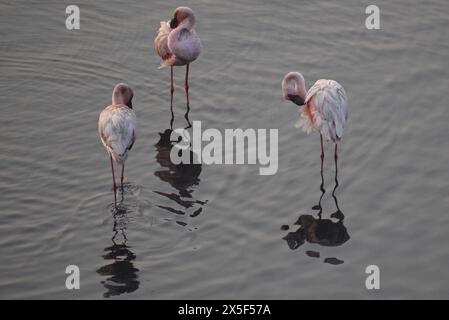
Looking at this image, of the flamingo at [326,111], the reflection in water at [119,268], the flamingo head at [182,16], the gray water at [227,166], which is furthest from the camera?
the flamingo head at [182,16]

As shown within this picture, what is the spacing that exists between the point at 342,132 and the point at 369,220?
1.48 m

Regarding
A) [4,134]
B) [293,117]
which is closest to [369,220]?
[293,117]

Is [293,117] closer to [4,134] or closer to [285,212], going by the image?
[285,212]

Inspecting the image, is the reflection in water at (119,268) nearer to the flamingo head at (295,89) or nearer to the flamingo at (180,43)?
the flamingo head at (295,89)

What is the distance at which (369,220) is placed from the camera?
461 inches

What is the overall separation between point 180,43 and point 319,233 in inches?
183

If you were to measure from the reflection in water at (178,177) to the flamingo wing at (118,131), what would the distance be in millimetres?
734

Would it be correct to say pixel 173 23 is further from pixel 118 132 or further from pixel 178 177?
pixel 118 132

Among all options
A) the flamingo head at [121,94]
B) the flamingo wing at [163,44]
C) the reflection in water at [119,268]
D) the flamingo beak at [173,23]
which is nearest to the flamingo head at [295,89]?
the flamingo head at [121,94]

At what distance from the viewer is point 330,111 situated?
1259cm

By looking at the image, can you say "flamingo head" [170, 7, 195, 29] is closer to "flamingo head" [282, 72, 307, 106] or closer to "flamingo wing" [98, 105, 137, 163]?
"flamingo head" [282, 72, 307, 106]

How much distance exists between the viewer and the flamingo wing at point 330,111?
41.2ft

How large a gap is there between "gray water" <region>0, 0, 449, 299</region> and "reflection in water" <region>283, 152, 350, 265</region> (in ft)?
0.09

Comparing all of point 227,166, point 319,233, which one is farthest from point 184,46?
point 319,233
